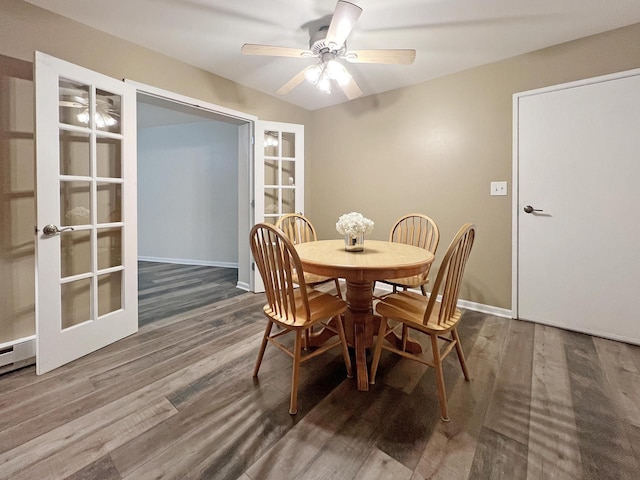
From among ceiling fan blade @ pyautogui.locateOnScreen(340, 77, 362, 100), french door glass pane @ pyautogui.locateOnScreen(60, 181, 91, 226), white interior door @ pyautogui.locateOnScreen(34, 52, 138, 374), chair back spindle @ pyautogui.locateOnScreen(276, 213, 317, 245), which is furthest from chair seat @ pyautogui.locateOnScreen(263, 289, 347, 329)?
ceiling fan blade @ pyautogui.locateOnScreen(340, 77, 362, 100)

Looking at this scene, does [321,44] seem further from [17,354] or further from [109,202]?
[17,354]

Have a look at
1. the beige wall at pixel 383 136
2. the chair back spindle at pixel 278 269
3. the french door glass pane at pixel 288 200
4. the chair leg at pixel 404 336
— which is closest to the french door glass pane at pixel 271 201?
the french door glass pane at pixel 288 200

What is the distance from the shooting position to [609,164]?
2.07 m

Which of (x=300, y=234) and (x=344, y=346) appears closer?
(x=344, y=346)

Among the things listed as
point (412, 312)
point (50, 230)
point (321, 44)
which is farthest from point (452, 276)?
point (50, 230)

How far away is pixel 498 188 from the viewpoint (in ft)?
8.37

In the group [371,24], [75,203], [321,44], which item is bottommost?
[75,203]

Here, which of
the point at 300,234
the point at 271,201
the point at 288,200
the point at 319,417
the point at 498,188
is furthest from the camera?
the point at 288,200

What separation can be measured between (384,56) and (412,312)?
64.2 inches

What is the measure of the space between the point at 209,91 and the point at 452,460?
3244 millimetres

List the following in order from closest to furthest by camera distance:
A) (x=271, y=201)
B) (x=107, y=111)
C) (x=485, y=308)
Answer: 1. (x=107, y=111)
2. (x=485, y=308)
3. (x=271, y=201)

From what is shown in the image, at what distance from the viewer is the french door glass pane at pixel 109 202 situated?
2082mm

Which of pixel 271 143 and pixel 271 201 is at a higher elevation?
pixel 271 143

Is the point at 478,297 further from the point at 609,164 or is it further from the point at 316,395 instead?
the point at 316,395
